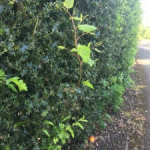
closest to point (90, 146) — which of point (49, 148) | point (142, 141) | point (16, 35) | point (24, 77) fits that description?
point (142, 141)

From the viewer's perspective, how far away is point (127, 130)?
426 centimetres

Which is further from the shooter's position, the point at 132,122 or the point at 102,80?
the point at 132,122

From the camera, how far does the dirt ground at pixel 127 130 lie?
3734 mm

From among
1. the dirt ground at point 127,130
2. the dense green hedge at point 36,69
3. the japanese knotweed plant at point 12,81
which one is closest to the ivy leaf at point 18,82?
the japanese knotweed plant at point 12,81

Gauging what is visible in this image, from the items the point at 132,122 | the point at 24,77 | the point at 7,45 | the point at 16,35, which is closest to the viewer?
the point at 7,45

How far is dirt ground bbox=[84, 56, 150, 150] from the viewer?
3.73m

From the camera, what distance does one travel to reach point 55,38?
2330 mm

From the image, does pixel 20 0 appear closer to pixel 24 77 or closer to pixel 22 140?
pixel 24 77

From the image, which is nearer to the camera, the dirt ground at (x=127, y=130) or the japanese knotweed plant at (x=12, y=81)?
the japanese knotweed plant at (x=12, y=81)

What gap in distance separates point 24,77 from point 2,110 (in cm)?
40

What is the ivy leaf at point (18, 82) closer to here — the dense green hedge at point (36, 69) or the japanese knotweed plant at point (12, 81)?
the japanese knotweed plant at point (12, 81)

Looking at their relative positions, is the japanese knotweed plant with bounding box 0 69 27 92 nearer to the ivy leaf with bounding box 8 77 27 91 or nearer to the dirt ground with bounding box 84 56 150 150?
the ivy leaf with bounding box 8 77 27 91

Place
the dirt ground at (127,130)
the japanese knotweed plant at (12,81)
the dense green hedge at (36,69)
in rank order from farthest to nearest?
the dirt ground at (127,130) < the dense green hedge at (36,69) < the japanese knotweed plant at (12,81)

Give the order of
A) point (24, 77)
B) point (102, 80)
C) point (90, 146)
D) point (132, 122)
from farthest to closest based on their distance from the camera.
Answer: point (132, 122)
point (102, 80)
point (90, 146)
point (24, 77)
